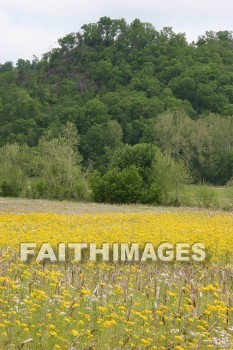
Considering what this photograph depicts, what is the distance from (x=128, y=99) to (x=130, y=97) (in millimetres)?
780

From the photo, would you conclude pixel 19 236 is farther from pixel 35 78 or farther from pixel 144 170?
pixel 35 78

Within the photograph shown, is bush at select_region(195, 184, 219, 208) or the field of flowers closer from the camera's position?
the field of flowers

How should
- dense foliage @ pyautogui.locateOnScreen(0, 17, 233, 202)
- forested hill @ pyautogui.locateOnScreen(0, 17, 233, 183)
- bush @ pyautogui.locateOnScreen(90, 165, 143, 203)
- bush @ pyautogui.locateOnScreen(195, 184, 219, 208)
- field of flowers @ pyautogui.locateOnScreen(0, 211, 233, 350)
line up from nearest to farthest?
field of flowers @ pyautogui.locateOnScreen(0, 211, 233, 350)
bush @ pyautogui.locateOnScreen(195, 184, 219, 208)
bush @ pyautogui.locateOnScreen(90, 165, 143, 203)
dense foliage @ pyautogui.locateOnScreen(0, 17, 233, 202)
forested hill @ pyautogui.locateOnScreen(0, 17, 233, 183)

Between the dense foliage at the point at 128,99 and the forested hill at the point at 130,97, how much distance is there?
14 cm

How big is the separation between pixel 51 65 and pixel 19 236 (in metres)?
89.4

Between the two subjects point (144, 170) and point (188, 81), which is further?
point (188, 81)

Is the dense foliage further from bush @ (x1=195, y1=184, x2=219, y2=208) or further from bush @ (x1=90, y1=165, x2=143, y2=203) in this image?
bush @ (x1=195, y1=184, x2=219, y2=208)

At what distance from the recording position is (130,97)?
82.9 meters

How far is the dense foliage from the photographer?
2867 inches

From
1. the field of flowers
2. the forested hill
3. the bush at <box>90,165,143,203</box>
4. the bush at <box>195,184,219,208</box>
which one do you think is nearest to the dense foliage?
the forested hill

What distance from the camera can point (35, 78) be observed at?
9306 cm

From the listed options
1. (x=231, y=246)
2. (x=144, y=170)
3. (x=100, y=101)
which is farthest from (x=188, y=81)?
(x=231, y=246)

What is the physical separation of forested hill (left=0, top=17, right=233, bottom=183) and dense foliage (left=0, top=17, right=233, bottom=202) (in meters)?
0.14

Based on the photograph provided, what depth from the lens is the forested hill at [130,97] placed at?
73875 mm
